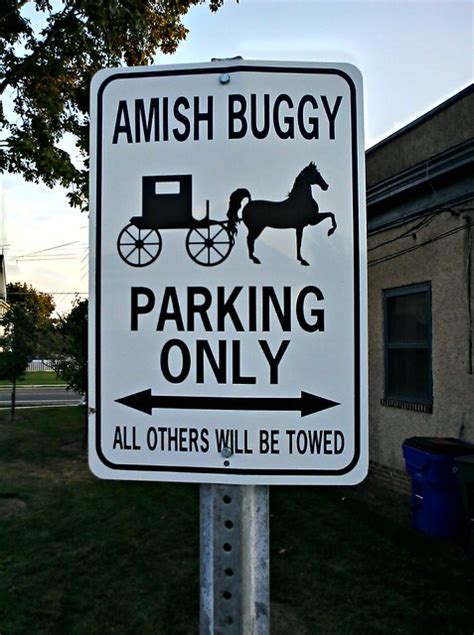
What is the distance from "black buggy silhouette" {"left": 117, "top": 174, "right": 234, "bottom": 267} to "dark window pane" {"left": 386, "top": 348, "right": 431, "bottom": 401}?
8206mm

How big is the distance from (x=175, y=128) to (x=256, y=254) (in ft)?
1.09

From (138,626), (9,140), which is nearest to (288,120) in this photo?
(138,626)

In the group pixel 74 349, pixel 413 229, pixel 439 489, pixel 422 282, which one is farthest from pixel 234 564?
pixel 74 349

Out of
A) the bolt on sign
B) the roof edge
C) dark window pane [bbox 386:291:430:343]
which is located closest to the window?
dark window pane [bbox 386:291:430:343]

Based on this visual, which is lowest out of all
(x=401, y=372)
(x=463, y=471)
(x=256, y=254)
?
(x=463, y=471)

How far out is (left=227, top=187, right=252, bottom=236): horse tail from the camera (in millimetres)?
1232

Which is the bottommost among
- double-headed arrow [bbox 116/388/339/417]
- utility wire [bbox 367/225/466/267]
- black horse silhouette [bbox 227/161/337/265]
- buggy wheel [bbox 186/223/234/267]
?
double-headed arrow [bbox 116/388/339/417]

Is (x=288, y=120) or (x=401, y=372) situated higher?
(x=288, y=120)

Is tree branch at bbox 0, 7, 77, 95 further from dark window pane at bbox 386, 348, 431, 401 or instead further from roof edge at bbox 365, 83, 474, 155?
dark window pane at bbox 386, 348, 431, 401

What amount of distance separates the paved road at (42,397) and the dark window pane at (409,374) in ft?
52.9

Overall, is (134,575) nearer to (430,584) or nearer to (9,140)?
(430,584)

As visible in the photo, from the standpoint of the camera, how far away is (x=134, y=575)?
19.8 ft

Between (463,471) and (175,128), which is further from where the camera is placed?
(463,471)

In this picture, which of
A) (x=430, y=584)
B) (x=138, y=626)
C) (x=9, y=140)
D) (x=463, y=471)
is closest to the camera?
(x=138, y=626)
